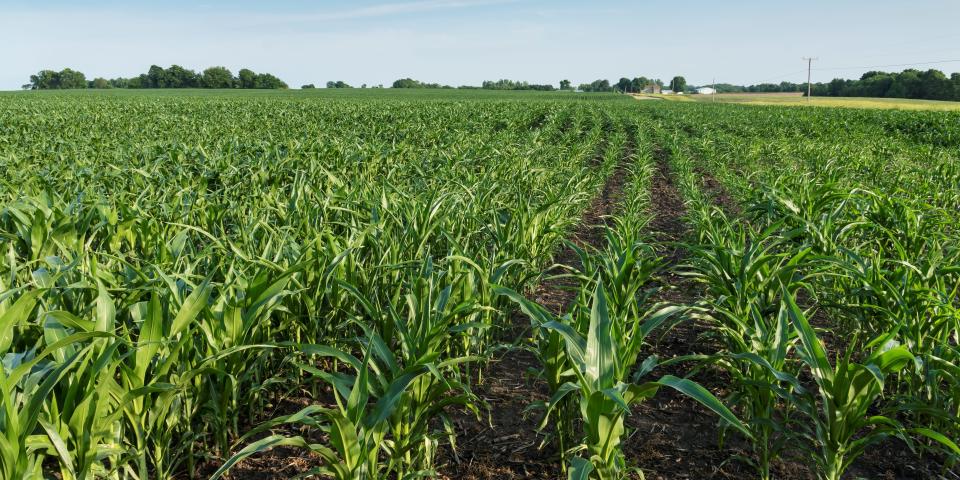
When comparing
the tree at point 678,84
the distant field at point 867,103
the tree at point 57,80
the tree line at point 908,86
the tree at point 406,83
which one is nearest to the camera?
the distant field at point 867,103

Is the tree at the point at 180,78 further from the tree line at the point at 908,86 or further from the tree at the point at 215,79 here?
the tree line at the point at 908,86

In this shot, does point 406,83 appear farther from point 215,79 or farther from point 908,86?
point 908,86

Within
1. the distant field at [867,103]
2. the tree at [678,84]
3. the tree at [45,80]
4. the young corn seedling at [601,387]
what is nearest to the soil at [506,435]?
the young corn seedling at [601,387]

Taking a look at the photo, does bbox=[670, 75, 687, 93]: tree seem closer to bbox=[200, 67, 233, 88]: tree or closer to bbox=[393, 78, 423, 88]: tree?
bbox=[393, 78, 423, 88]: tree

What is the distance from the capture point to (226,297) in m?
2.29

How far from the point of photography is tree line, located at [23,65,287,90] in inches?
3782

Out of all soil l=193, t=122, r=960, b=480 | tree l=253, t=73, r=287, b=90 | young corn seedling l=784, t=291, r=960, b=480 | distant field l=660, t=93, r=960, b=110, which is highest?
tree l=253, t=73, r=287, b=90

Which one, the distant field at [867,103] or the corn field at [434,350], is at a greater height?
the distant field at [867,103]

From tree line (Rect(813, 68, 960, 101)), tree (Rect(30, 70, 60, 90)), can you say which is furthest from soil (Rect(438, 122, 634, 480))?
tree (Rect(30, 70, 60, 90))

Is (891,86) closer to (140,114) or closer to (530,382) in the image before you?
(140,114)

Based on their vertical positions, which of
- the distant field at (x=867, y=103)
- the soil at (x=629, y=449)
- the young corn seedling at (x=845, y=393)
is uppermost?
the distant field at (x=867, y=103)


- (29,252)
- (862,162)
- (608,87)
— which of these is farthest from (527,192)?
(608,87)

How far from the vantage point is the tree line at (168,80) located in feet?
315

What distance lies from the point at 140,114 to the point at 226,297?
2489cm
